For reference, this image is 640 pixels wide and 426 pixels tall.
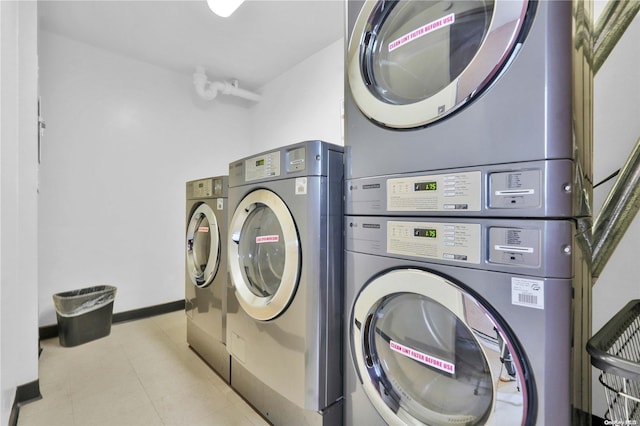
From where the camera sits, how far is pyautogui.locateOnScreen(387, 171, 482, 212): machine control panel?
742 millimetres

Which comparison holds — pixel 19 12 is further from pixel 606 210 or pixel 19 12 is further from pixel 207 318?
pixel 606 210

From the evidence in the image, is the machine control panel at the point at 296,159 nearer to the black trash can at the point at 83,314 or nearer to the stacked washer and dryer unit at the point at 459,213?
the stacked washer and dryer unit at the point at 459,213

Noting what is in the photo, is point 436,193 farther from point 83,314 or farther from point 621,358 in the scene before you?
point 83,314

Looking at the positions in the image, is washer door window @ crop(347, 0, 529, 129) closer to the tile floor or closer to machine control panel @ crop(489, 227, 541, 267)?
machine control panel @ crop(489, 227, 541, 267)

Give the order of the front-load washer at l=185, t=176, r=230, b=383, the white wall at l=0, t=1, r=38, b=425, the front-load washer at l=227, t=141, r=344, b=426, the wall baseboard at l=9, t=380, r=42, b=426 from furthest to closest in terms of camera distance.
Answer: the front-load washer at l=185, t=176, r=230, b=383, the wall baseboard at l=9, t=380, r=42, b=426, the white wall at l=0, t=1, r=38, b=425, the front-load washer at l=227, t=141, r=344, b=426

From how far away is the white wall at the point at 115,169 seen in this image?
229 centimetres

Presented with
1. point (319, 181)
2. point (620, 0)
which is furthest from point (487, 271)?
Result: point (620, 0)

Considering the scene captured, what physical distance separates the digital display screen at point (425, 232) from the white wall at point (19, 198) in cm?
161

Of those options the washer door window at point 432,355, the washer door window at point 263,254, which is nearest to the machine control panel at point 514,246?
the washer door window at point 432,355

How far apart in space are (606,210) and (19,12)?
2.83 meters

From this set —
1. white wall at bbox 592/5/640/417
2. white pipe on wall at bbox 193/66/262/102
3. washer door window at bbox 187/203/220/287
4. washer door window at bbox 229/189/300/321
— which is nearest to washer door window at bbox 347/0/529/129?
washer door window at bbox 229/189/300/321

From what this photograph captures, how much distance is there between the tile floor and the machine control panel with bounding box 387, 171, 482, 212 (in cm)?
132

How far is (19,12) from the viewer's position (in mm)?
1502

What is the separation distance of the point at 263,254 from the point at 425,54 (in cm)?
112
